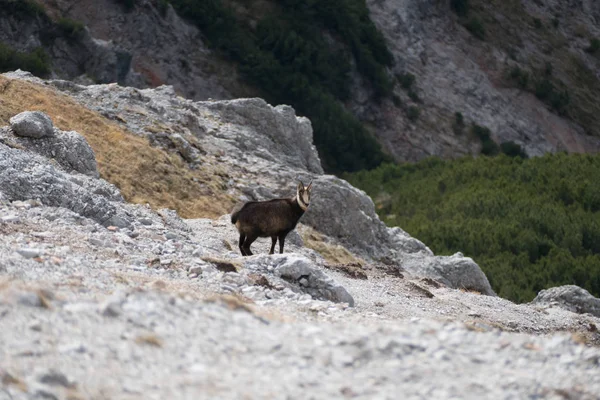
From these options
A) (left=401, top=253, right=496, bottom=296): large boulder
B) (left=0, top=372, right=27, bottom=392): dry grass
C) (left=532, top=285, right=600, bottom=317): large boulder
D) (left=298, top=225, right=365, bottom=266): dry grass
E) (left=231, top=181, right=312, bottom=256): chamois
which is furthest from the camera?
(left=532, top=285, right=600, bottom=317): large boulder

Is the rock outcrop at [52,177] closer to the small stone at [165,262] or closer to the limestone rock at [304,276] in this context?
the small stone at [165,262]

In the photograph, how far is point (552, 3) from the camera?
311ft

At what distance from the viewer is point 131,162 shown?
85.8 ft

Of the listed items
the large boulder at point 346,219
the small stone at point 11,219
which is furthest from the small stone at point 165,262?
the large boulder at point 346,219

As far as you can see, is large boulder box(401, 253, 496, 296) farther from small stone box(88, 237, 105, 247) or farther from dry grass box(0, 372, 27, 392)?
dry grass box(0, 372, 27, 392)

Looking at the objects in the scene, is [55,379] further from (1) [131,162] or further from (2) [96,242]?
(1) [131,162]

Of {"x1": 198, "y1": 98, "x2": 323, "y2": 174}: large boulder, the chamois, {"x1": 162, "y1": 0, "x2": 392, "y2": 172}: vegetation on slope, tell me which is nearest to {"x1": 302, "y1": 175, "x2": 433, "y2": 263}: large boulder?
{"x1": 198, "y1": 98, "x2": 323, "y2": 174}: large boulder

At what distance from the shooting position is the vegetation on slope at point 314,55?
229 ft

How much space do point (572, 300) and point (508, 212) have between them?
20327 millimetres

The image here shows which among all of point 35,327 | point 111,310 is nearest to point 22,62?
point 111,310

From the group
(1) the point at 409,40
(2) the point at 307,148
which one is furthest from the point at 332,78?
(2) the point at 307,148

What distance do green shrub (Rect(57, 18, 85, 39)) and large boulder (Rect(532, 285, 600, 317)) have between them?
36.0 metres

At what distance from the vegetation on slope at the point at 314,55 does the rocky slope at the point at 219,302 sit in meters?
39.7

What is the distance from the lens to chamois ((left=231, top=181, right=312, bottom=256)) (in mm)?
18344
